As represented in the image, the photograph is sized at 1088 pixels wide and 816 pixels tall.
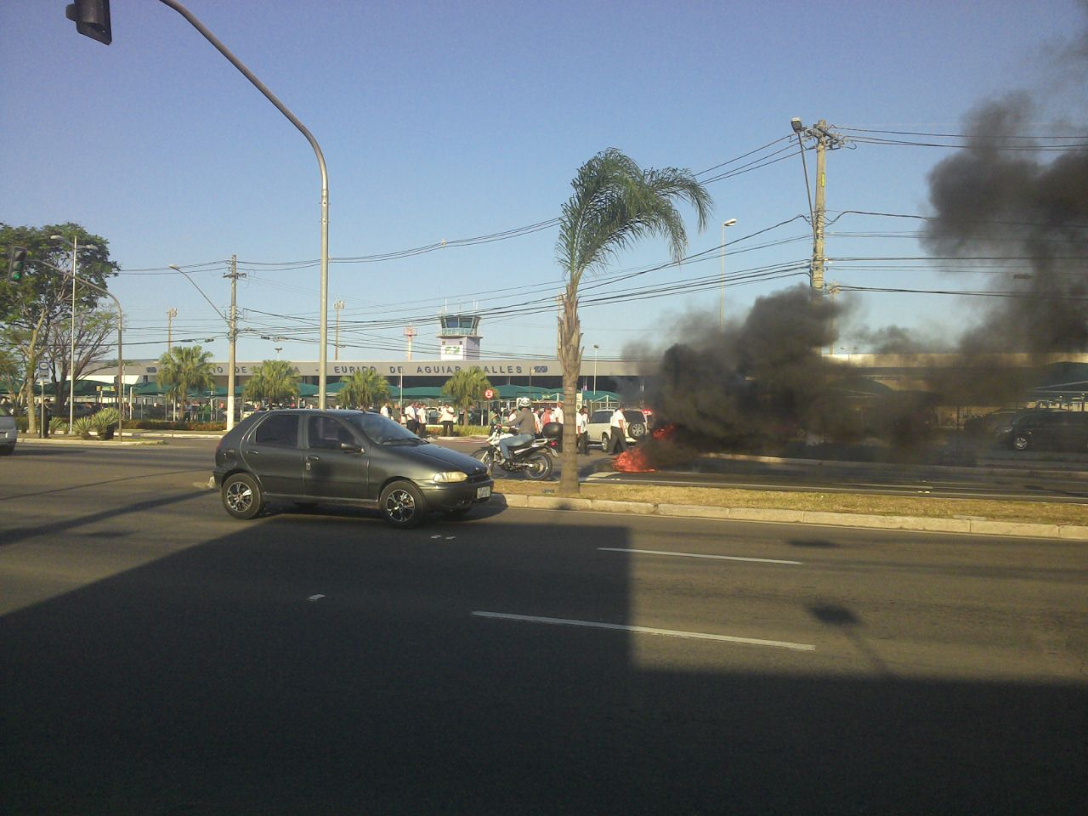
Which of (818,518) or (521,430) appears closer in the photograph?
(818,518)

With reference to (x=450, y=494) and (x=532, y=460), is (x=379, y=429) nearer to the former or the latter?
(x=450, y=494)

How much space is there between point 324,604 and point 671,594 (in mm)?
3133

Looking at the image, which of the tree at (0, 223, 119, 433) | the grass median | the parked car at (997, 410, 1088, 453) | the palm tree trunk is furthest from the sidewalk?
the tree at (0, 223, 119, 433)

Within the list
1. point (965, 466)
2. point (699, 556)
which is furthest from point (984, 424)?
point (699, 556)

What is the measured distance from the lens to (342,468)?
39.4ft

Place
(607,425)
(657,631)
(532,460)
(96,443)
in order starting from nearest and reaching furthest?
(657,631), (532,460), (607,425), (96,443)

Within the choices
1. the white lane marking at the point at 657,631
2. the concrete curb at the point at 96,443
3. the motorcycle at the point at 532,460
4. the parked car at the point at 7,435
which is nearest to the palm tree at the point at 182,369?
the concrete curb at the point at 96,443

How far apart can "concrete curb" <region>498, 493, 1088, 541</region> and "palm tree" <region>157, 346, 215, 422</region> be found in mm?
40224

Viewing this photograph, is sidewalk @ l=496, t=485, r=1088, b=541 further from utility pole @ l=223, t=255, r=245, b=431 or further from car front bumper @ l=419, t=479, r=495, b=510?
utility pole @ l=223, t=255, r=245, b=431

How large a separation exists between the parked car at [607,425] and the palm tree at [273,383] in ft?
86.9

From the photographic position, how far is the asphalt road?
416cm

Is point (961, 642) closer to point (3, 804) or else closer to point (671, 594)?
point (671, 594)

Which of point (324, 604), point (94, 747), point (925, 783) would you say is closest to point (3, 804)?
point (94, 747)

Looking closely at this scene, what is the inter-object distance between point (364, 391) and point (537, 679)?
153ft
